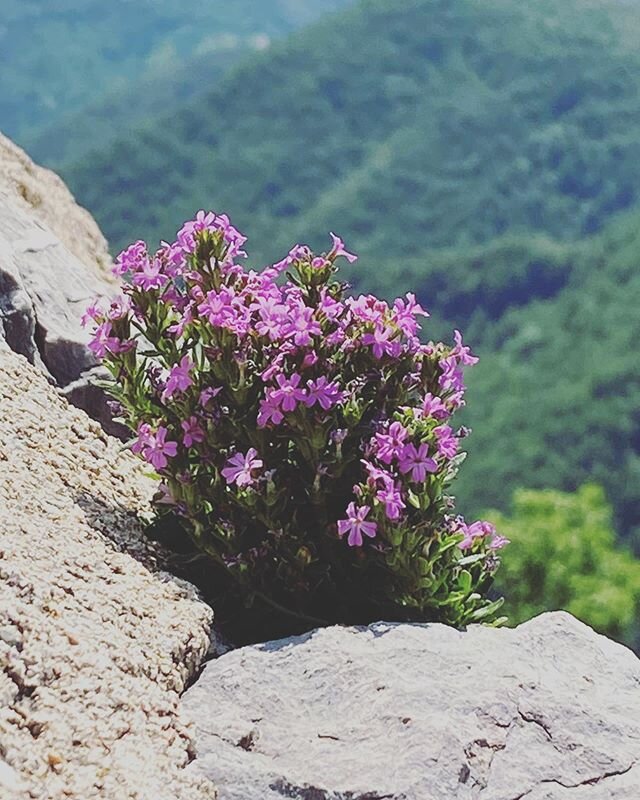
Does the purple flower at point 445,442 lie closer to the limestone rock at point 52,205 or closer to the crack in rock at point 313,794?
the crack in rock at point 313,794

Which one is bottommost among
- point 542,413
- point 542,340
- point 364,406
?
point 364,406

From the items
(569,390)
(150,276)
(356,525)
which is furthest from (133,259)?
(569,390)

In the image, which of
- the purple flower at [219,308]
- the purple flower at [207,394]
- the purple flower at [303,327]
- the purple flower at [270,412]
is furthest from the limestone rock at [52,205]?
the purple flower at [270,412]

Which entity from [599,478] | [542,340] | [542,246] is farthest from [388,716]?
[542,246]

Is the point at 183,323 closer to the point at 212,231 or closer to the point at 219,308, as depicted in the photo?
the point at 219,308

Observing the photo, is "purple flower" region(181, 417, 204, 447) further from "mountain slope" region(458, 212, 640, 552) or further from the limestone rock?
"mountain slope" region(458, 212, 640, 552)

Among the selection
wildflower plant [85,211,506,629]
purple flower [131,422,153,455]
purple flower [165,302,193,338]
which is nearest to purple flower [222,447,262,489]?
wildflower plant [85,211,506,629]

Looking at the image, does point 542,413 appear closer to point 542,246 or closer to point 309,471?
point 542,246
